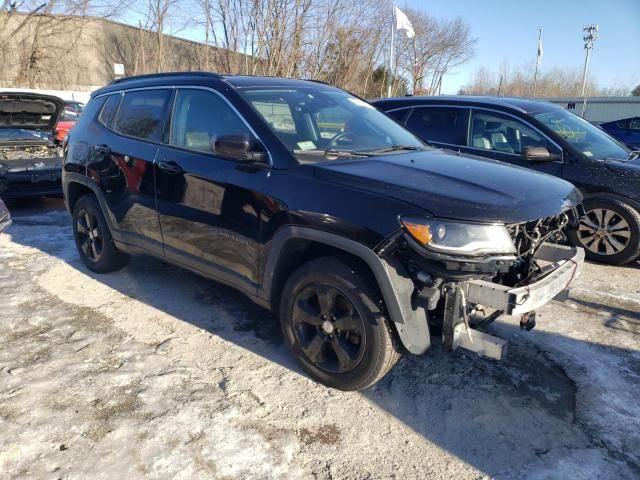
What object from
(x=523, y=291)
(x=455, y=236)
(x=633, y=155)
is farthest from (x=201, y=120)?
(x=633, y=155)

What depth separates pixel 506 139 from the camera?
572cm

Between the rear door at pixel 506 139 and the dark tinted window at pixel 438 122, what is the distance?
16cm

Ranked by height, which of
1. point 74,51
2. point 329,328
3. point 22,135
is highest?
point 74,51

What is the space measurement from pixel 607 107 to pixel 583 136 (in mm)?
40020

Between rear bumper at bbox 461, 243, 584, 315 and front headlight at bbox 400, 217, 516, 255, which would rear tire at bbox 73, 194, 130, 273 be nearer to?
front headlight at bbox 400, 217, 516, 255

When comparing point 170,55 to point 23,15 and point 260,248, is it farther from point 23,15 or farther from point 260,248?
point 260,248

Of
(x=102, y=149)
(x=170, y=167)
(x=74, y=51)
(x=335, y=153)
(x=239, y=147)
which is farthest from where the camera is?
(x=74, y=51)

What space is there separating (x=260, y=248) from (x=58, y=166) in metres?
5.91

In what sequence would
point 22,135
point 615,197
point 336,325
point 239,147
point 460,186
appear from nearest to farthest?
point 460,186, point 336,325, point 239,147, point 615,197, point 22,135

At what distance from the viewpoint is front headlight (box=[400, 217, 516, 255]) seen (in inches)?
95.9

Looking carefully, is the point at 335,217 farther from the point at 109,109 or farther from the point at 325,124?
the point at 109,109

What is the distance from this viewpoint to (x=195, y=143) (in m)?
3.63

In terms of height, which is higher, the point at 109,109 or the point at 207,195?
the point at 109,109

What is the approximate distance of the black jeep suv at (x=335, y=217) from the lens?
8.34 feet
